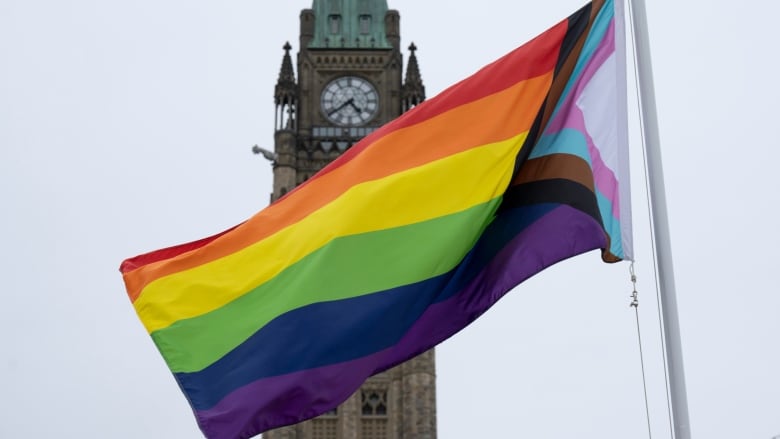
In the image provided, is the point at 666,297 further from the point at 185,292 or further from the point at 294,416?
the point at 185,292

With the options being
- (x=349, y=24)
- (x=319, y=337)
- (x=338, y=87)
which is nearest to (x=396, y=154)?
(x=319, y=337)

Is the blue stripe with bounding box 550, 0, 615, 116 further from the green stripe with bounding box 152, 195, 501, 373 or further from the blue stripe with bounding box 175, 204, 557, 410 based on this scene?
the green stripe with bounding box 152, 195, 501, 373

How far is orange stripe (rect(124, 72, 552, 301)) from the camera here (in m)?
12.1

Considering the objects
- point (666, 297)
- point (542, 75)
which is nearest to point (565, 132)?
point (542, 75)

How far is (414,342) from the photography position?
468 inches

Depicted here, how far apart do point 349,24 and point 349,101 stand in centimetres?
588

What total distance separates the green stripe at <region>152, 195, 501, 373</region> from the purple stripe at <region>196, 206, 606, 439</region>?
385 millimetres

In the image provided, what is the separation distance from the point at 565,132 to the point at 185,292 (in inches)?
143

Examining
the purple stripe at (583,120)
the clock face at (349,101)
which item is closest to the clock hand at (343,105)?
the clock face at (349,101)

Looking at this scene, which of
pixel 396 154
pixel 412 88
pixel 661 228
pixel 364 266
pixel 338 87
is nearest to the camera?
pixel 661 228

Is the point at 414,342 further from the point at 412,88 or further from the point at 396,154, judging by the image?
the point at 412,88

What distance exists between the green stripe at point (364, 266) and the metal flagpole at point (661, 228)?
1876 millimetres

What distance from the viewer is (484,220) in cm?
1186

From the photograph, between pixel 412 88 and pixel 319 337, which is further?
pixel 412 88
